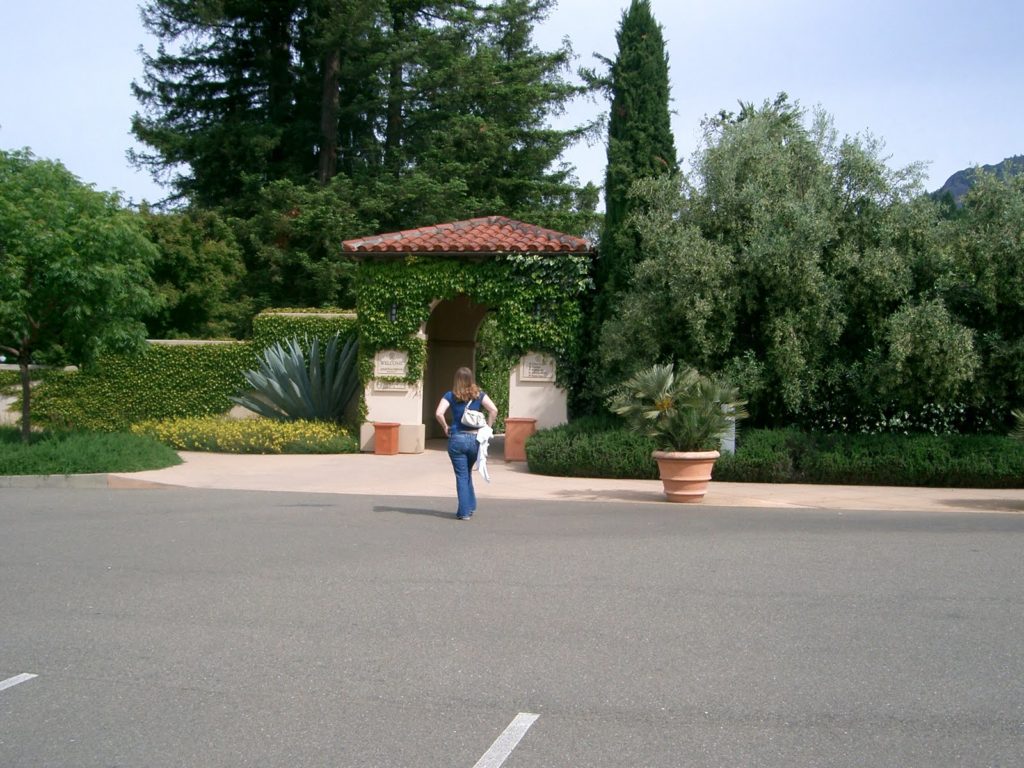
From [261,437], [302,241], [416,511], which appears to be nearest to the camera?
[416,511]

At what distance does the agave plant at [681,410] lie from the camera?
12961mm

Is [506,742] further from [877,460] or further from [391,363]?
[391,363]

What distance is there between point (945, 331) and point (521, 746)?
11.4 metres

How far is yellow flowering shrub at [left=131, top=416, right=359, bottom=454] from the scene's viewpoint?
2017 centimetres

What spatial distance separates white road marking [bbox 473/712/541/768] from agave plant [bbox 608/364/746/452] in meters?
8.31

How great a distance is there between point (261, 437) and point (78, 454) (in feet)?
16.4

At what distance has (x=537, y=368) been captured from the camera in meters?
→ 19.7

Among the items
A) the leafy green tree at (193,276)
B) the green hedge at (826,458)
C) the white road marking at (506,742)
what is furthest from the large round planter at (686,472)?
the leafy green tree at (193,276)

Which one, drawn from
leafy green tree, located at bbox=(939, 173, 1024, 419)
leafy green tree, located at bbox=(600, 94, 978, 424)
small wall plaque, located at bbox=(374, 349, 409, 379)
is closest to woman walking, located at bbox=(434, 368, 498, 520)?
leafy green tree, located at bbox=(600, 94, 978, 424)

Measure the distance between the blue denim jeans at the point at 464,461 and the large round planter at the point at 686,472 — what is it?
9.31 feet

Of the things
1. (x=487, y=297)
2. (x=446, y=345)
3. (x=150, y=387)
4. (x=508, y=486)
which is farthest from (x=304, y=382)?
(x=508, y=486)

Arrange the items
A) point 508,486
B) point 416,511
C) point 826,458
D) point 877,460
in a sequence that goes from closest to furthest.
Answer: point 416,511 < point 508,486 < point 877,460 < point 826,458

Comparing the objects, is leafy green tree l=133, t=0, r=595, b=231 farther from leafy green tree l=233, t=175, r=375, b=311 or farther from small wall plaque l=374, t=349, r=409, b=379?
small wall plaque l=374, t=349, r=409, b=379

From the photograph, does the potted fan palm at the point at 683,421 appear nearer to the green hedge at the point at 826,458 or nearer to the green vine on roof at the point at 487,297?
the green hedge at the point at 826,458
